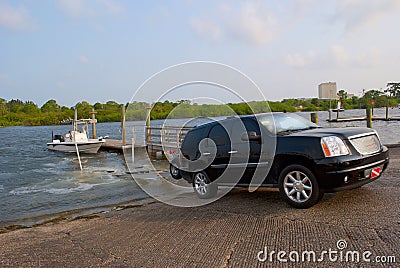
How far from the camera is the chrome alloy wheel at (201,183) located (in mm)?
7394

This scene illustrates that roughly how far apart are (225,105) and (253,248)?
154 inches

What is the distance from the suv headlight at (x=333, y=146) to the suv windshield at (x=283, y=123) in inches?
37.5

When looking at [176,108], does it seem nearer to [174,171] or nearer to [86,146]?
[174,171]

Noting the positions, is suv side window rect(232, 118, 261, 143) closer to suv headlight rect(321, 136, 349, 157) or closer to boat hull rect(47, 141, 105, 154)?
suv headlight rect(321, 136, 349, 157)

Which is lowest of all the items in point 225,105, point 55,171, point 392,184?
point 55,171

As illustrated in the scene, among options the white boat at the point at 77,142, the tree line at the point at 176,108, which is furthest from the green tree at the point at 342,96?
the white boat at the point at 77,142

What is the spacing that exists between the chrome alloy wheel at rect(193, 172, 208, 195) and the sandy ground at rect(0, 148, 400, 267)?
1.86ft

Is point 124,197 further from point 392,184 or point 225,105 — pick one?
point 392,184

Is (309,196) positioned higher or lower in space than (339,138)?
lower

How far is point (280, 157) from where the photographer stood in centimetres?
613

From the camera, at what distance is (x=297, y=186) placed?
19.1 feet

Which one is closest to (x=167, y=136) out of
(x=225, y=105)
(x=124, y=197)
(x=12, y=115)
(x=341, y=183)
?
(x=124, y=197)

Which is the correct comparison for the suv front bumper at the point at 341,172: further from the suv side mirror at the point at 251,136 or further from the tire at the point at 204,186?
the tire at the point at 204,186

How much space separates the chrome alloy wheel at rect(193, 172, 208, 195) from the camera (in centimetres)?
739
